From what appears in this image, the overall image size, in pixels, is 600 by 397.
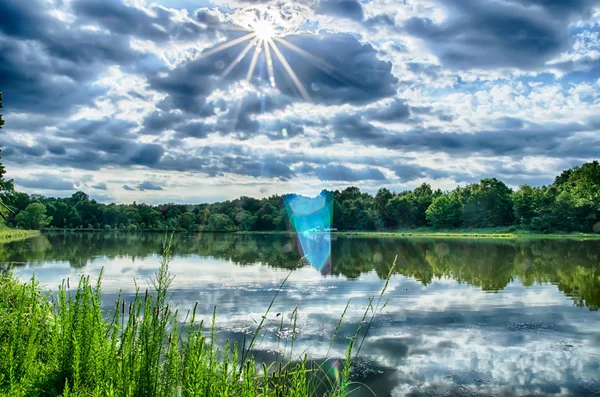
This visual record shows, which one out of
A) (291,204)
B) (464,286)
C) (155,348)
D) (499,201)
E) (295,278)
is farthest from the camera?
(291,204)

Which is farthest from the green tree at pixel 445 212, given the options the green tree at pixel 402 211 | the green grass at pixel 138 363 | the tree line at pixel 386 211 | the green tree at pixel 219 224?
the green grass at pixel 138 363

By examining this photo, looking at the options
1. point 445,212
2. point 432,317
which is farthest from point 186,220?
point 432,317

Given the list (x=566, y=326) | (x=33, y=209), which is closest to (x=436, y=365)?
(x=566, y=326)

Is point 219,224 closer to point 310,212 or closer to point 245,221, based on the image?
point 245,221

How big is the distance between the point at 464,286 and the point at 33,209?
11665cm

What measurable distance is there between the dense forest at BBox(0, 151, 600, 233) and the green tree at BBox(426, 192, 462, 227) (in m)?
0.23

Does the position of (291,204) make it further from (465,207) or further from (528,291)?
(528,291)

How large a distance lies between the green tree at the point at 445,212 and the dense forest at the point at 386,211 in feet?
0.76

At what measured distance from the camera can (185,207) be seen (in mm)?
156375

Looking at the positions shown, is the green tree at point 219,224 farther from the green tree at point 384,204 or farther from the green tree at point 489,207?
the green tree at point 489,207

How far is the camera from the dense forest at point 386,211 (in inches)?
3482

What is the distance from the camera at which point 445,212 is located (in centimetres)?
11544

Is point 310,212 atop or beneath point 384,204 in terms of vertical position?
beneath

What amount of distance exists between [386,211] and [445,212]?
20538 millimetres
